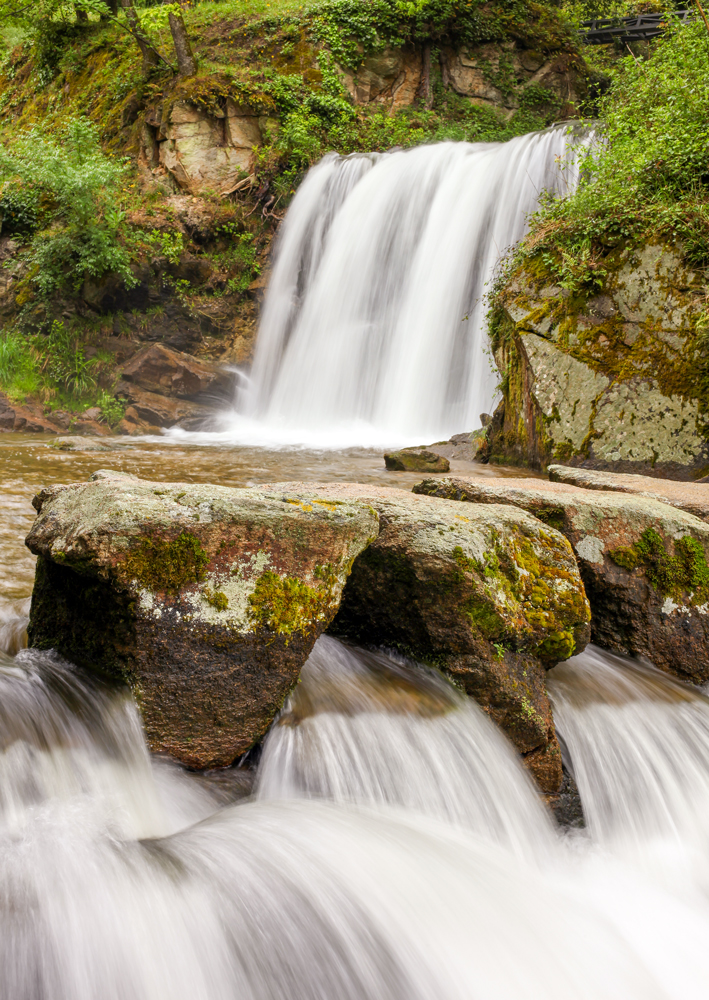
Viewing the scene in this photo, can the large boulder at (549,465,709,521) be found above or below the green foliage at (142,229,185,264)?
below

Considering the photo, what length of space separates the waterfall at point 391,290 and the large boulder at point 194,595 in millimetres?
7577

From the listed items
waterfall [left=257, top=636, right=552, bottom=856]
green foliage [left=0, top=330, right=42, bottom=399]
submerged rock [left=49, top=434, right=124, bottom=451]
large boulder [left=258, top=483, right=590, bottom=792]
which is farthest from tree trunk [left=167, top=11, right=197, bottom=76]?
waterfall [left=257, top=636, right=552, bottom=856]

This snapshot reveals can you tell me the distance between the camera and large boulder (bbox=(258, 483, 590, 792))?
2.97 metres

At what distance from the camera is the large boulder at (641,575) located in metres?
3.64

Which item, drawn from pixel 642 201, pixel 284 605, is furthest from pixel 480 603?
pixel 642 201

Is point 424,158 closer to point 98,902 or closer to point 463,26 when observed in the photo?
point 463,26

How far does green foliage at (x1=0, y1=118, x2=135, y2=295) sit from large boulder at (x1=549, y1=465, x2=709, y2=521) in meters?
9.75

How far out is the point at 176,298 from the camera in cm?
1313

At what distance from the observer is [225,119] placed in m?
13.8

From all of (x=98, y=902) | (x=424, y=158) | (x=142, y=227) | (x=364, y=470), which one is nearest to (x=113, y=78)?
(x=142, y=227)

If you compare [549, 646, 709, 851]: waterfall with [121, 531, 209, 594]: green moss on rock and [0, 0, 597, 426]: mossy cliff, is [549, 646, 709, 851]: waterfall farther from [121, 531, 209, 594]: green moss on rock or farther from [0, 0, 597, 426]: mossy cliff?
[0, 0, 597, 426]: mossy cliff

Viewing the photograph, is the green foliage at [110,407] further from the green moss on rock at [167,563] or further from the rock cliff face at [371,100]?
the green moss on rock at [167,563]

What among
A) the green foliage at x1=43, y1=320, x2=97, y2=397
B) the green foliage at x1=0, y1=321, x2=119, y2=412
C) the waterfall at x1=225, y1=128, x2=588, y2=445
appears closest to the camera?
the waterfall at x1=225, y1=128, x2=588, y2=445

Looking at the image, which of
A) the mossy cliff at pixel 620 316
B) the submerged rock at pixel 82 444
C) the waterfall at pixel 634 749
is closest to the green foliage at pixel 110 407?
the submerged rock at pixel 82 444
